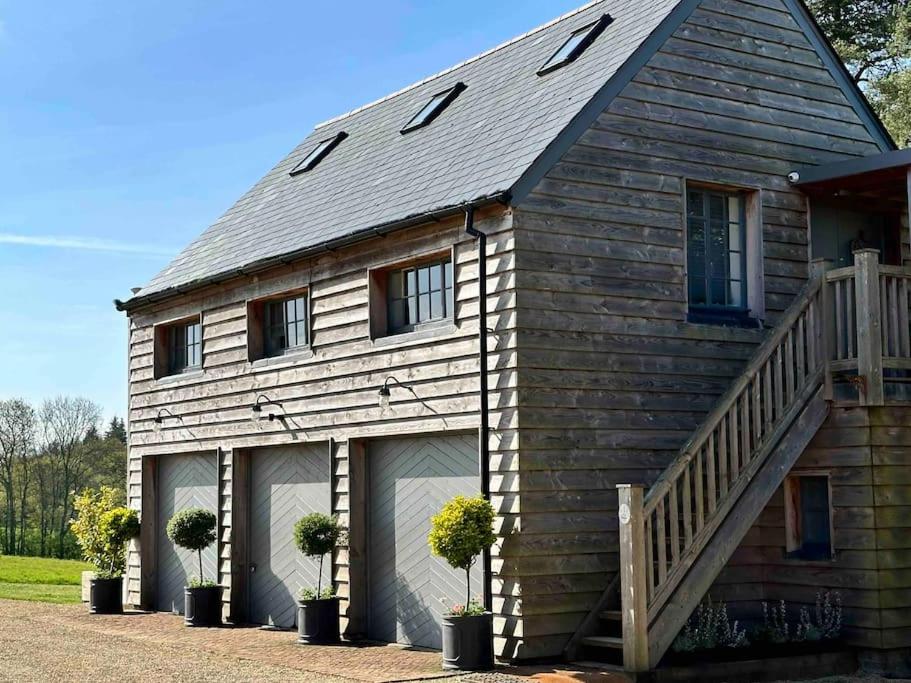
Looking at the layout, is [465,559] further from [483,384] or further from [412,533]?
[412,533]

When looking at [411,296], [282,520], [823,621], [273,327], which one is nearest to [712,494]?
[823,621]

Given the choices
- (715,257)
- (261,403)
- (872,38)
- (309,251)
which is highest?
(872,38)

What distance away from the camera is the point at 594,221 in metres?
12.2

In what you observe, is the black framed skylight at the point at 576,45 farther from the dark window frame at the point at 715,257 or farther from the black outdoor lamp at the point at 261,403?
the black outdoor lamp at the point at 261,403

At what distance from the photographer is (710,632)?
11680mm

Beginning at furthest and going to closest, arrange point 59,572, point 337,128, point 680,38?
point 59,572 < point 337,128 < point 680,38

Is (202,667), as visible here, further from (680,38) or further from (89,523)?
(680,38)

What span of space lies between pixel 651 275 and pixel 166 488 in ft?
30.6

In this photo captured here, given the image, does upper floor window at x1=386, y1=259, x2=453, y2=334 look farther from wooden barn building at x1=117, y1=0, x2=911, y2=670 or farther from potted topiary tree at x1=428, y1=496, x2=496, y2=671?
potted topiary tree at x1=428, y1=496, x2=496, y2=671

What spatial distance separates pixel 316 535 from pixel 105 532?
5762mm

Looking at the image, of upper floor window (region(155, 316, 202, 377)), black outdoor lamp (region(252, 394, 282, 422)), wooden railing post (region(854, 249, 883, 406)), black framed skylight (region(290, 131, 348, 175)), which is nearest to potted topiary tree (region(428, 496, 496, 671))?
wooden railing post (region(854, 249, 883, 406))

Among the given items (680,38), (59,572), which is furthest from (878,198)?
(59,572)

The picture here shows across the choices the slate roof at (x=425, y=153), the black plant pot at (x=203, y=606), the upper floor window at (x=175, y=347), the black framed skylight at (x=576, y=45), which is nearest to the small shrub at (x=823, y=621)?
the slate roof at (x=425, y=153)

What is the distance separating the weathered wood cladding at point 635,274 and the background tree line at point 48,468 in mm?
33303
